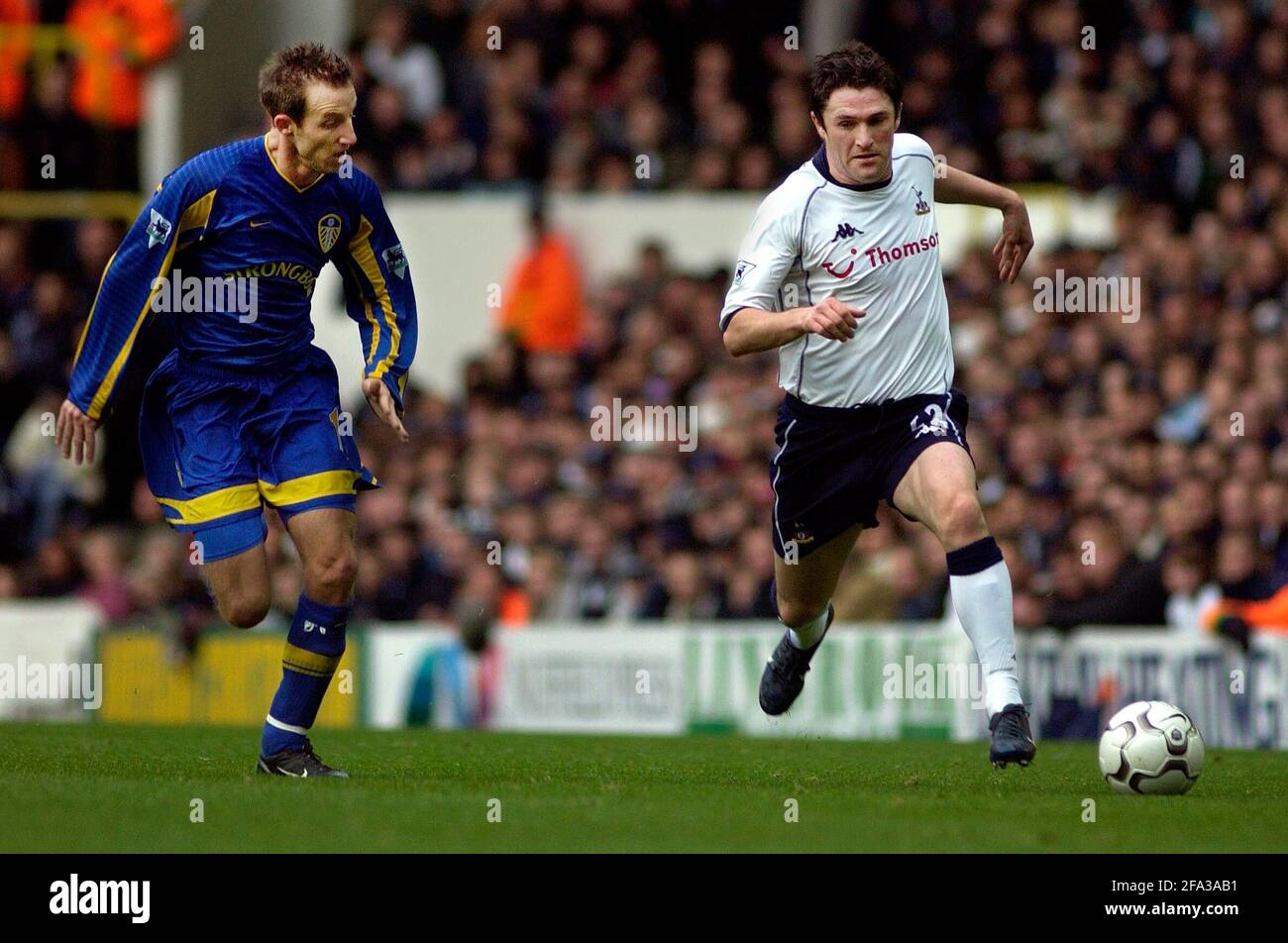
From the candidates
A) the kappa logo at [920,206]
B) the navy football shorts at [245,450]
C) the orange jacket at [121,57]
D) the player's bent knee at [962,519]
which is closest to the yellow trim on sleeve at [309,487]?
the navy football shorts at [245,450]

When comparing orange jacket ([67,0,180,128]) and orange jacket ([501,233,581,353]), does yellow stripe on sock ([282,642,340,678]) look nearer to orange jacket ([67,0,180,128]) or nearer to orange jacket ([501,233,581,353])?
orange jacket ([501,233,581,353])

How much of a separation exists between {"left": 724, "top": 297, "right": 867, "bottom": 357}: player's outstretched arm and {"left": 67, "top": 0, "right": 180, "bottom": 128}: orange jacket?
43.6 feet

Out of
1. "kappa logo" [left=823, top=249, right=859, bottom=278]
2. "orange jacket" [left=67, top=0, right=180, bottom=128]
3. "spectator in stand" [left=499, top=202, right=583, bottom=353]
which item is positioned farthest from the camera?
"orange jacket" [left=67, top=0, right=180, bottom=128]

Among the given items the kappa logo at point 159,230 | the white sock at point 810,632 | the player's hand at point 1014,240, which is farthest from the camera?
the white sock at point 810,632

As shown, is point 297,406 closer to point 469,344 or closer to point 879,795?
point 879,795

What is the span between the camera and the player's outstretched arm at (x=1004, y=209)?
29.9 ft

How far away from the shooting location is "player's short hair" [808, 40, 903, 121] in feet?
27.6

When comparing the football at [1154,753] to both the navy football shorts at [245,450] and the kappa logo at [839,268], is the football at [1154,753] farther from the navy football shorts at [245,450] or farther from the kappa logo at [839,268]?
the navy football shorts at [245,450]

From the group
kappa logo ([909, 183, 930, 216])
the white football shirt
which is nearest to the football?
the white football shirt

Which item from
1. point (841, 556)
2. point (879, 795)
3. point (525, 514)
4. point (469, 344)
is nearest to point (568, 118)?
point (469, 344)

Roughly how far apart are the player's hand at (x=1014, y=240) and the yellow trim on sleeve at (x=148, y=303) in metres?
3.20

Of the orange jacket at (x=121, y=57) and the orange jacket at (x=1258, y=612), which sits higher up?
the orange jacket at (x=121, y=57)

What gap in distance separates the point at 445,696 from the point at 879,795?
7.95 meters

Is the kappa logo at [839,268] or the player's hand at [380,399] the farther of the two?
the kappa logo at [839,268]
